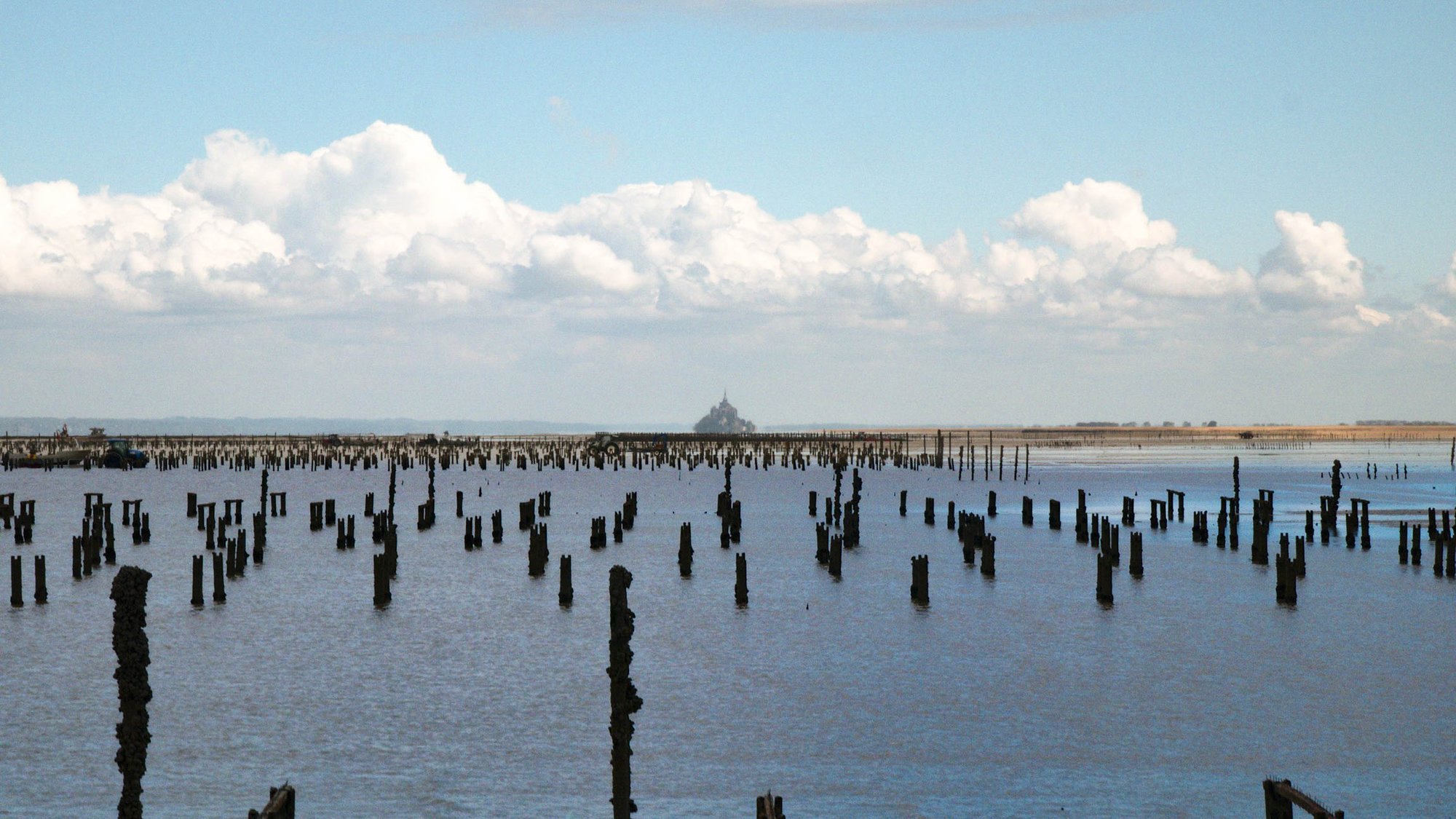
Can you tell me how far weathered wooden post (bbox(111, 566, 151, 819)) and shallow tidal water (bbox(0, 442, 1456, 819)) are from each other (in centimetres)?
309

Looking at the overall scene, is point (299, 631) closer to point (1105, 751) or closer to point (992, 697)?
point (992, 697)

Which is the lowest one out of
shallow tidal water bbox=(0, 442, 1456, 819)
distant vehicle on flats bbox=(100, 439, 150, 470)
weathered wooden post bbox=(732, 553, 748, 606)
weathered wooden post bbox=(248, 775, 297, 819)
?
shallow tidal water bbox=(0, 442, 1456, 819)

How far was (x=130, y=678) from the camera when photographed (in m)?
12.9

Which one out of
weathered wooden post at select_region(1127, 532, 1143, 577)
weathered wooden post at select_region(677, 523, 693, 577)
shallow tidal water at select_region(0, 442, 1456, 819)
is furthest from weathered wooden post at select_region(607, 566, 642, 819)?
weathered wooden post at select_region(1127, 532, 1143, 577)

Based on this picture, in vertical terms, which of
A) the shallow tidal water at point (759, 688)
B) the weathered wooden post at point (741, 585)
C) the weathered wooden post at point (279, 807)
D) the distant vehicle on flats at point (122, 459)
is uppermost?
the distant vehicle on flats at point (122, 459)

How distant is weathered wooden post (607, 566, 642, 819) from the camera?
1398 centimetres

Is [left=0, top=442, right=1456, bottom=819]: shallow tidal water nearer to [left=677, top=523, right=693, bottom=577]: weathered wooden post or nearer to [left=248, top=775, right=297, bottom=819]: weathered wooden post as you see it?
[left=677, top=523, right=693, bottom=577]: weathered wooden post

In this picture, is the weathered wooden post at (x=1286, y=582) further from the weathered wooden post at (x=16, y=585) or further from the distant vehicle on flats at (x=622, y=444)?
the distant vehicle on flats at (x=622, y=444)

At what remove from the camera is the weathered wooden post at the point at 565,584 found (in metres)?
32.1

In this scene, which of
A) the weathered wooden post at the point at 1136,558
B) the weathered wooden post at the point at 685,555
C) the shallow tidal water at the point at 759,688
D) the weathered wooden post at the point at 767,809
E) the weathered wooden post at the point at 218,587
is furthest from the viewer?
the weathered wooden post at the point at 1136,558

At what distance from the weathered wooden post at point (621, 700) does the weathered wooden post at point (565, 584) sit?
18.1 meters

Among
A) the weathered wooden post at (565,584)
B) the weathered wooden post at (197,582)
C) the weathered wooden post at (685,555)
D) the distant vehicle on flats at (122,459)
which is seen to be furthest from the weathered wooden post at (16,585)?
the distant vehicle on flats at (122,459)

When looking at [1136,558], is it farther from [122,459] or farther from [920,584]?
[122,459]

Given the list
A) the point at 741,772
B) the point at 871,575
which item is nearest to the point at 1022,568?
the point at 871,575
